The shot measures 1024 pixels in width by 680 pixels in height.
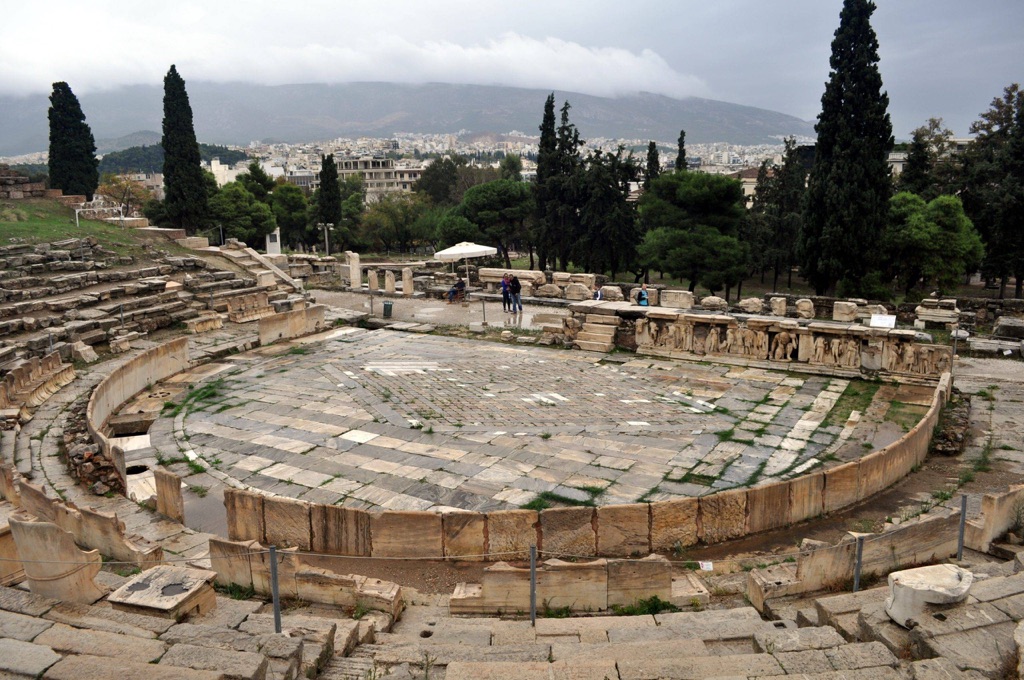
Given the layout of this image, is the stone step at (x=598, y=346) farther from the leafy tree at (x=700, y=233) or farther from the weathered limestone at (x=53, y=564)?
the weathered limestone at (x=53, y=564)

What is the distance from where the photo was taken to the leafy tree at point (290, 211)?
57.6 m

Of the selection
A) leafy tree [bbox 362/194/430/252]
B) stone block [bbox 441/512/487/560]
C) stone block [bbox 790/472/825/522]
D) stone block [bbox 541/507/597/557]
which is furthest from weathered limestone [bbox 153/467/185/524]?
leafy tree [bbox 362/194/430/252]

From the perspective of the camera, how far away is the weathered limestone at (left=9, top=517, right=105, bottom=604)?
602cm

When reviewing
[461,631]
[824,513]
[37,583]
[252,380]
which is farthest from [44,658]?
[252,380]

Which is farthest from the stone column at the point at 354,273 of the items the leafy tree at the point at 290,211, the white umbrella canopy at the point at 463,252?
the leafy tree at the point at 290,211

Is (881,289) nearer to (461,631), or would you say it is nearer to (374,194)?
(461,631)

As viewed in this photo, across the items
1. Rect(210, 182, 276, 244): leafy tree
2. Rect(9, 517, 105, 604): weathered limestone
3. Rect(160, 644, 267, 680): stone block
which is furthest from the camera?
Rect(210, 182, 276, 244): leafy tree

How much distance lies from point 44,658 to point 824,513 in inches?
317

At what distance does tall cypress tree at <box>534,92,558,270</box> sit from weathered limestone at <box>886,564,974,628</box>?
30.8 m

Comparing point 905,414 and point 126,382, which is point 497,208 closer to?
point 126,382

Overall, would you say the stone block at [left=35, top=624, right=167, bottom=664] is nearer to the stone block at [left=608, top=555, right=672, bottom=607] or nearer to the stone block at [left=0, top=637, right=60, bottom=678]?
the stone block at [left=0, top=637, right=60, bottom=678]

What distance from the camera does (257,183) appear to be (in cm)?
5588

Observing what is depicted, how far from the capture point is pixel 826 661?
502 cm

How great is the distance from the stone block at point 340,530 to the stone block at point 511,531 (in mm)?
1349
